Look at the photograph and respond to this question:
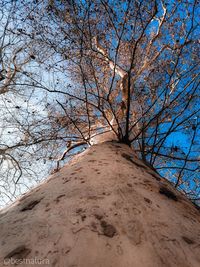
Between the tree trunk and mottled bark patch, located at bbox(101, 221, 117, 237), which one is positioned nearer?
the tree trunk

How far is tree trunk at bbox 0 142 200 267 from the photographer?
31.2 inches

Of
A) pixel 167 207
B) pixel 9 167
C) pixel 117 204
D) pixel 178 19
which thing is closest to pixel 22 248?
pixel 117 204

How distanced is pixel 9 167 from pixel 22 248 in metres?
6.73

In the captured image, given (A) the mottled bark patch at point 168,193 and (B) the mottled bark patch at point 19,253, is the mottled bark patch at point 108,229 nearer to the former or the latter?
(B) the mottled bark patch at point 19,253

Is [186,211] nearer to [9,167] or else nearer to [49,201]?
[49,201]

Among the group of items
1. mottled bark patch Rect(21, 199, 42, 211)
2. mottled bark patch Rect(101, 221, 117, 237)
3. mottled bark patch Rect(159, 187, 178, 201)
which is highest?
mottled bark patch Rect(159, 187, 178, 201)

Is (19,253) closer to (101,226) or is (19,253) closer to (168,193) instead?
(101,226)

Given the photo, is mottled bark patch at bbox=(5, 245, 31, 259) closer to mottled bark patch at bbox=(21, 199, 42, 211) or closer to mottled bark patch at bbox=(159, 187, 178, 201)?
mottled bark patch at bbox=(21, 199, 42, 211)

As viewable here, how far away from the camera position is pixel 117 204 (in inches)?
43.9

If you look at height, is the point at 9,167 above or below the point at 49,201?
above

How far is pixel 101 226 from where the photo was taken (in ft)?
3.10

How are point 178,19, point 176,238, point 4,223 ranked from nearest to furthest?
point 176,238 < point 4,223 < point 178,19

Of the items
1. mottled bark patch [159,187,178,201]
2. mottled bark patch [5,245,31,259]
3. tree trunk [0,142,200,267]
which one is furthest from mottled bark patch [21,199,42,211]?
mottled bark patch [159,187,178,201]

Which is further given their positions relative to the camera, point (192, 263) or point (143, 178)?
point (143, 178)
